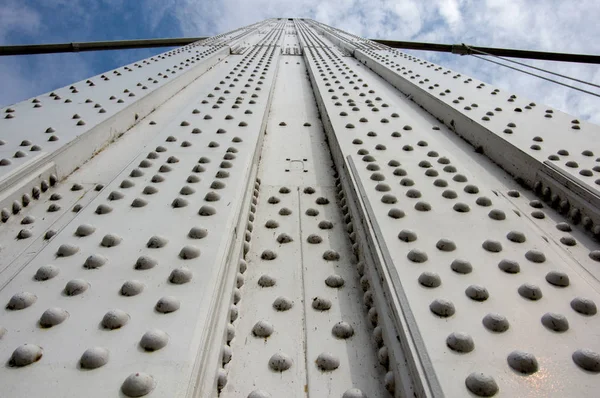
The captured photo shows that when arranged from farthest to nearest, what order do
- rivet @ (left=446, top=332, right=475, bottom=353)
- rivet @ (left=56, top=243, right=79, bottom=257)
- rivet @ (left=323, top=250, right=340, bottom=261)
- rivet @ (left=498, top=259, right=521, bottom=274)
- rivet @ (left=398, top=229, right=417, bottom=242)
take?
rivet @ (left=323, top=250, right=340, bottom=261) → rivet @ (left=398, top=229, right=417, bottom=242) → rivet @ (left=56, top=243, right=79, bottom=257) → rivet @ (left=498, top=259, right=521, bottom=274) → rivet @ (left=446, top=332, right=475, bottom=353)

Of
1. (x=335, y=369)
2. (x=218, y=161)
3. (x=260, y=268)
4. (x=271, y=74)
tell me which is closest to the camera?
(x=335, y=369)

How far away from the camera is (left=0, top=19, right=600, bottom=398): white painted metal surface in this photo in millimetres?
1618

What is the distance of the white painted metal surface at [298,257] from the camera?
5.31 ft

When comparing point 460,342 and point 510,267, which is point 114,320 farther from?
point 510,267

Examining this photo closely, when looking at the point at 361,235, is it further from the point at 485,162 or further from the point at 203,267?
the point at 485,162

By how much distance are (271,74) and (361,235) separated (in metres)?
5.65

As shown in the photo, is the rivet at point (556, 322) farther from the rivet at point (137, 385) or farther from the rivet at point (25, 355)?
the rivet at point (25, 355)

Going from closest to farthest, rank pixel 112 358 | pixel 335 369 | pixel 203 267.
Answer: pixel 112 358 < pixel 335 369 < pixel 203 267

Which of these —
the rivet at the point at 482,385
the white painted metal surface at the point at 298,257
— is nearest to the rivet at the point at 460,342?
the white painted metal surface at the point at 298,257

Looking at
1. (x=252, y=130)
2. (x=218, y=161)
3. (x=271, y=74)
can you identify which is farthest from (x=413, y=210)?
(x=271, y=74)

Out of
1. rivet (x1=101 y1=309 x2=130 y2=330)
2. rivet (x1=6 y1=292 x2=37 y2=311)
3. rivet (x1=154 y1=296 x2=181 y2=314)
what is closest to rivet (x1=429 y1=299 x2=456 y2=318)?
rivet (x1=154 y1=296 x2=181 y2=314)

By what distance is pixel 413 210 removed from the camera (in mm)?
2709

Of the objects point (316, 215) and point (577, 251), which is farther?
point (316, 215)

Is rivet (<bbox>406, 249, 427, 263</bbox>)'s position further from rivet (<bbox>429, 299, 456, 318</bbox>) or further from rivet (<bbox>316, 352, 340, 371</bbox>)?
rivet (<bbox>316, 352, 340, 371</bbox>)
